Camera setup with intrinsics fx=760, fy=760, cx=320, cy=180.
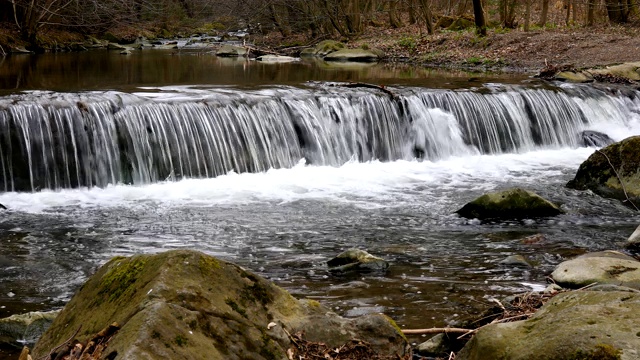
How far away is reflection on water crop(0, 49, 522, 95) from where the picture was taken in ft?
57.1

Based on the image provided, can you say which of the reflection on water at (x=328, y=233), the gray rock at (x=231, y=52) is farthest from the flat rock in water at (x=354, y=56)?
the reflection on water at (x=328, y=233)

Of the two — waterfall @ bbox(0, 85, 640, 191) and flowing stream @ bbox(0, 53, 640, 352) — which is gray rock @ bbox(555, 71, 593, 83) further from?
waterfall @ bbox(0, 85, 640, 191)

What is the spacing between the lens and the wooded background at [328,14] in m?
30.0

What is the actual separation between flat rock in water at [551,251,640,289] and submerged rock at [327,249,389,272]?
1.60 metres

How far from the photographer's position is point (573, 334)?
134 inches

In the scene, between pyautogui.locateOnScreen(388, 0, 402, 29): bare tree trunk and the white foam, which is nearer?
the white foam

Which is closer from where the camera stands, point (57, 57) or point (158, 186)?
point (158, 186)

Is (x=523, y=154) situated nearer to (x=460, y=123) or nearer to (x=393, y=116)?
(x=460, y=123)

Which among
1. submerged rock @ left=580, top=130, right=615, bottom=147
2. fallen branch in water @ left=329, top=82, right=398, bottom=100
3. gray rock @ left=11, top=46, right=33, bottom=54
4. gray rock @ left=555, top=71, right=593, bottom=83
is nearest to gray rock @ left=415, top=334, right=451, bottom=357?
fallen branch in water @ left=329, top=82, right=398, bottom=100

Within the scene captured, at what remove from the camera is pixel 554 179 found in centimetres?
1243

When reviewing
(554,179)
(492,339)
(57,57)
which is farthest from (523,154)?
(57,57)

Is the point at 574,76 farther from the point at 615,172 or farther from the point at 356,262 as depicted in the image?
the point at 356,262

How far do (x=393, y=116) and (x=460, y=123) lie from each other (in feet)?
4.77

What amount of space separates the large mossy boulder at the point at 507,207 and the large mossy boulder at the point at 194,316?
5.34 meters
